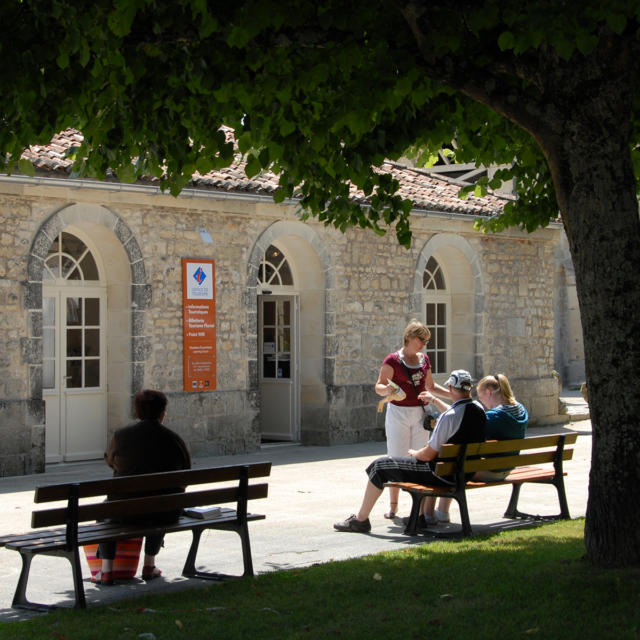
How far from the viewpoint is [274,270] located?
1616 centimetres

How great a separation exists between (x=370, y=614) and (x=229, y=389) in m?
9.14

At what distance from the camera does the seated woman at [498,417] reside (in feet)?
30.1

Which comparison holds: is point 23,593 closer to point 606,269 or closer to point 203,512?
point 203,512

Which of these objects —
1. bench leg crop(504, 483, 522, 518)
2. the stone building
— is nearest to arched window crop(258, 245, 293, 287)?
the stone building

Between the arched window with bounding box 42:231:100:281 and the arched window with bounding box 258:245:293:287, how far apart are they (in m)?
2.81

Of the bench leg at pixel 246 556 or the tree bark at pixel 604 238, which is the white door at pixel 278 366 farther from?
the tree bark at pixel 604 238

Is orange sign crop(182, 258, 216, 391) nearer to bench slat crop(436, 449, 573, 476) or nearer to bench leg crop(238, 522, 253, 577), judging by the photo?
bench slat crop(436, 449, 573, 476)

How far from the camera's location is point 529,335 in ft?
63.2

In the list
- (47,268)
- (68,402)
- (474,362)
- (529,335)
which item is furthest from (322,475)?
(529,335)

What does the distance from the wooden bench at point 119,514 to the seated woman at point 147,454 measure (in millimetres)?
159

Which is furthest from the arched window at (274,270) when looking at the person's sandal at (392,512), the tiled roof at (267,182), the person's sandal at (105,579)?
the person's sandal at (105,579)

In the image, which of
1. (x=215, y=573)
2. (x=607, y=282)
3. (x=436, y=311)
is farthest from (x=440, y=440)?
(x=436, y=311)

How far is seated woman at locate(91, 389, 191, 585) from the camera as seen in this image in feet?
23.0

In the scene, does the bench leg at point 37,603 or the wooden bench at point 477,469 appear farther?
the wooden bench at point 477,469
